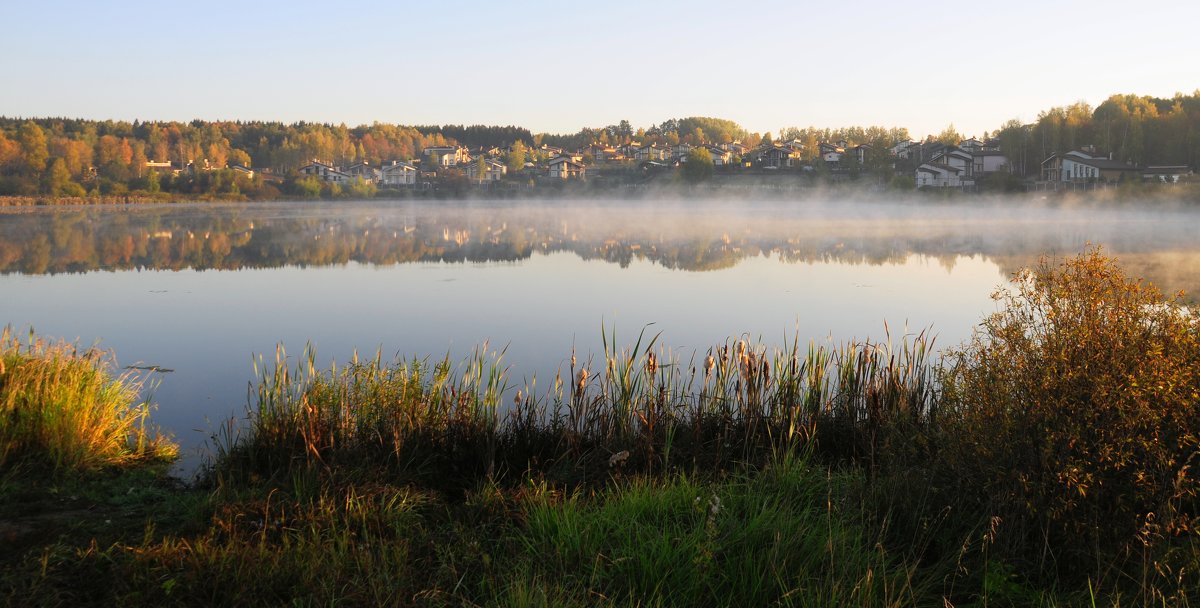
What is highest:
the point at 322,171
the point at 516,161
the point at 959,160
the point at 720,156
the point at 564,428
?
the point at 720,156

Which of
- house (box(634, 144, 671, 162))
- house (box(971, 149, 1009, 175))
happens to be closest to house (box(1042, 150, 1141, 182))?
house (box(971, 149, 1009, 175))

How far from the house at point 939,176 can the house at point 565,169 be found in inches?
1703

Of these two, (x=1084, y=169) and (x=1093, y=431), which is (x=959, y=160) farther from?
(x=1093, y=431)

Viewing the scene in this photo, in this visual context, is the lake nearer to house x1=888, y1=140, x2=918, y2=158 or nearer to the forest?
the forest

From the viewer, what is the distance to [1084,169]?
6016 centimetres

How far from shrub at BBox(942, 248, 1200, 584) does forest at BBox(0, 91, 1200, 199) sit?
69.6 meters

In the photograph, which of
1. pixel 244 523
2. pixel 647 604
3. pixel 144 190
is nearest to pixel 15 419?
pixel 244 523

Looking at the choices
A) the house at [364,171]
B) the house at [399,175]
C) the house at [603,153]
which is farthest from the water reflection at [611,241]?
the house at [603,153]

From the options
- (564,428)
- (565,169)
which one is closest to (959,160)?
(565,169)

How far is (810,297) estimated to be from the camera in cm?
1423

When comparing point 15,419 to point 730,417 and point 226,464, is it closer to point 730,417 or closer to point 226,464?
point 226,464

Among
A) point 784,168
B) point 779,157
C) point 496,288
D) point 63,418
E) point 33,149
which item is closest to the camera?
point 63,418

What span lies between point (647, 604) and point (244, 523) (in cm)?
192

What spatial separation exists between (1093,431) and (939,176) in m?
71.1
